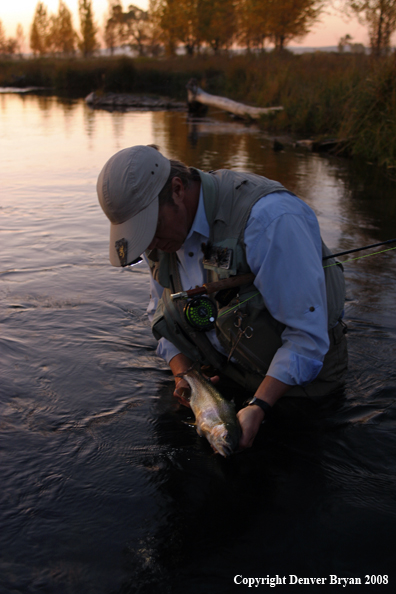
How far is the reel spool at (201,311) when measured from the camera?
2.80m


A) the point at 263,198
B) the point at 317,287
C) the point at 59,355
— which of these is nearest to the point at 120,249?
the point at 263,198

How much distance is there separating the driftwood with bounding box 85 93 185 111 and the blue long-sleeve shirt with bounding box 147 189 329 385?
27.3 meters

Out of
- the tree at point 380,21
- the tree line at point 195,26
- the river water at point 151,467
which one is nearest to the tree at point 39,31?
the tree line at point 195,26

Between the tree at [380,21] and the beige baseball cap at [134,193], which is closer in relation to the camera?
the beige baseball cap at [134,193]

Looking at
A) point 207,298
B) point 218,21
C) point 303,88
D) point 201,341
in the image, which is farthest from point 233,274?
point 218,21

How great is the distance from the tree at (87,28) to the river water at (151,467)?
3603 inches

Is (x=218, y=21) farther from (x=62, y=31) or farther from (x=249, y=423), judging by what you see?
(x=249, y=423)

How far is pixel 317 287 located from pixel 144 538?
4.36 feet

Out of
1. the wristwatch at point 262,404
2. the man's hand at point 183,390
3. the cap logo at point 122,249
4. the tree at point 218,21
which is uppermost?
the tree at point 218,21

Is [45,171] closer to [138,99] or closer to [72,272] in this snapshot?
[72,272]

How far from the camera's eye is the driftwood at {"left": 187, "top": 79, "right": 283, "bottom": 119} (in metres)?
19.1

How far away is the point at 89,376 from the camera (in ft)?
11.8

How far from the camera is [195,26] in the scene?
5909cm

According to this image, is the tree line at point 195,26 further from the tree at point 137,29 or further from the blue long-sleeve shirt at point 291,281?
the blue long-sleeve shirt at point 291,281
